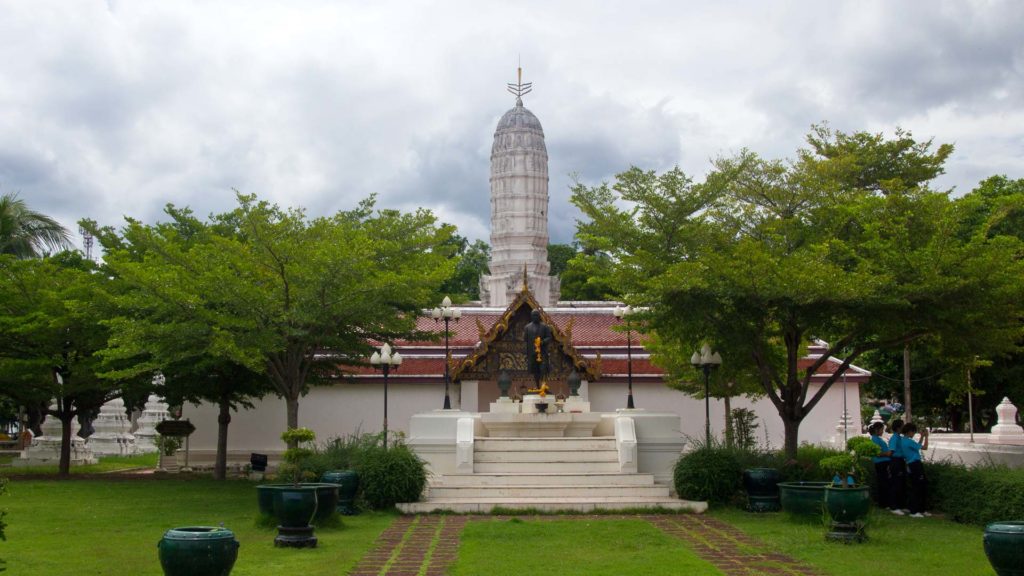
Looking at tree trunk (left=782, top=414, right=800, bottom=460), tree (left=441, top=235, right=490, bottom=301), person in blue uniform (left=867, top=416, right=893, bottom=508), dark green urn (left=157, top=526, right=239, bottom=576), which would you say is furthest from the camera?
tree (left=441, top=235, right=490, bottom=301)

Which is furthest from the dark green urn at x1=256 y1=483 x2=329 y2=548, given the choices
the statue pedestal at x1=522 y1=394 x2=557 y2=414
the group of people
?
the statue pedestal at x1=522 y1=394 x2=557 y2=414

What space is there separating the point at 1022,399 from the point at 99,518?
25472mm

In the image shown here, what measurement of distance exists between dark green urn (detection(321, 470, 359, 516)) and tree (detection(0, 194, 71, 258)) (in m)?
21.3

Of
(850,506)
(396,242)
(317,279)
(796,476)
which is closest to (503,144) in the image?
(396,242)

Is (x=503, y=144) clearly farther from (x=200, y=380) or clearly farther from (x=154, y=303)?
(x=154, y=303)

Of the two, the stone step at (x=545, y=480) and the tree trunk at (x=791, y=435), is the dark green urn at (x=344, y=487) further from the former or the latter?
the tree trunk at (x=791, y=435)

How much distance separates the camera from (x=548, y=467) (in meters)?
19.9

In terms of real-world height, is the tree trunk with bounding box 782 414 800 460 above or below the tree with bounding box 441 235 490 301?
below

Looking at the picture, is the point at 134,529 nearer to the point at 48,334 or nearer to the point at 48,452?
the point at 48,334

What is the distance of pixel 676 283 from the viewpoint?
719 inches

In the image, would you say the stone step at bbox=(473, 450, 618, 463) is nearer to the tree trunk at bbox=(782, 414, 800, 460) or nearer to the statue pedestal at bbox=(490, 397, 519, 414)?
the statue pedestal at bbox=(490, 397, 519, 414)

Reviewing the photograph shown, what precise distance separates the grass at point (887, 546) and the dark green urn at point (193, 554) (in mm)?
6465

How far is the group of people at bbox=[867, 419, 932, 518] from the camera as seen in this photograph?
55.1 ft

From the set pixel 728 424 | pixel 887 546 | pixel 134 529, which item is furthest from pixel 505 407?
pixel 887 546
